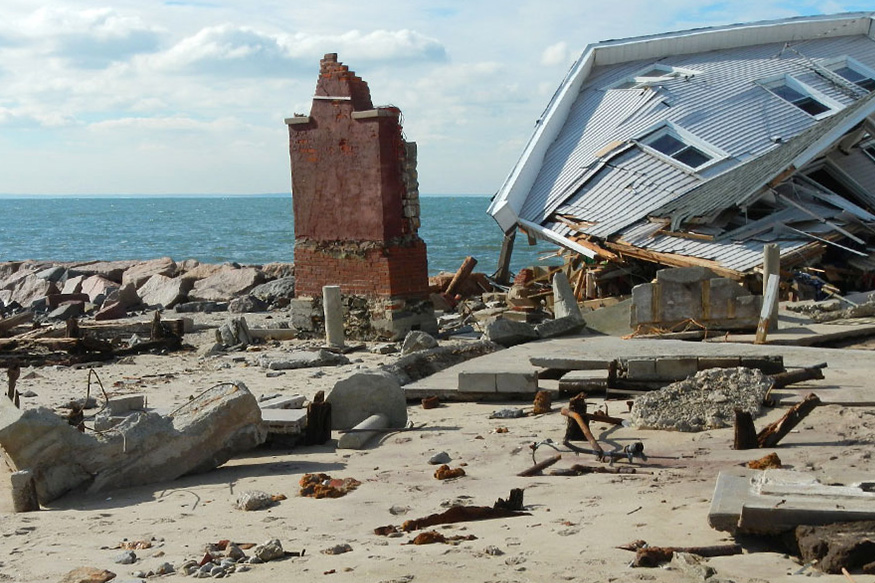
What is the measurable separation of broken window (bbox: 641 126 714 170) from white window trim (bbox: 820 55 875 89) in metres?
4.67

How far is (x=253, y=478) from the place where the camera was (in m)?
8.42

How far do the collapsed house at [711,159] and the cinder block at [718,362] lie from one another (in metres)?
6.66

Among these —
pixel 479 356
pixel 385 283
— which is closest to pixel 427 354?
pixel 479 356

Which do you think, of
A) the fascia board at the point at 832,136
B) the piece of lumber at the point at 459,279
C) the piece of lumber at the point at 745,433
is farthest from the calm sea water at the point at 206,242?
the piece of lumber at the point at 745,433

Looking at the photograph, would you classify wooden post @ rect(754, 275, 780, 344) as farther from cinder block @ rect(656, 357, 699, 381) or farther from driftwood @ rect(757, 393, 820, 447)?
driftwood @ rect(757, 393, 820, 447)

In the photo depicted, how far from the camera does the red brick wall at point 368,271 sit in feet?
54.5

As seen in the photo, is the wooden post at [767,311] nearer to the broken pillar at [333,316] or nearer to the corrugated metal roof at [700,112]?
the broken pillar at [333,316]

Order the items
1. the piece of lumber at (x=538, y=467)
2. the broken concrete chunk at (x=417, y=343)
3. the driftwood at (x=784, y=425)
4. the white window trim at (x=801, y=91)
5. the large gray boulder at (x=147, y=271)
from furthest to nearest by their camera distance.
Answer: the large gray boulder at (x=147, y=271), the white window trim at (x=801, y=91), the broken concrete chunk at (x=417, y=343), the driftwood at (x=784, y=425), the piece of lumber at (x=538, y=467)

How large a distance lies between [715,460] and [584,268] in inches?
497

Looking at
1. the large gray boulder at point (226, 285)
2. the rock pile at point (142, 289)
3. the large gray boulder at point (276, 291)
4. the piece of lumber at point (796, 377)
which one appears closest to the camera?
the piece of lumber at point (796, 377)

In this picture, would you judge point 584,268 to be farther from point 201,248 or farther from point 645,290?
point 201,248

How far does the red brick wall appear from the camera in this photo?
16609mm

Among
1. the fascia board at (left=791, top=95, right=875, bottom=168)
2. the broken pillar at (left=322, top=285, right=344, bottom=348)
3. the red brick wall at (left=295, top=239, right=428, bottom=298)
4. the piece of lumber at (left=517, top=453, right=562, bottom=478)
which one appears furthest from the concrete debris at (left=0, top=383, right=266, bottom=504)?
the fascia board at (left=791, top=95, right=875, bottom=168)

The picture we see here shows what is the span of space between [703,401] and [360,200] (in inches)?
344
